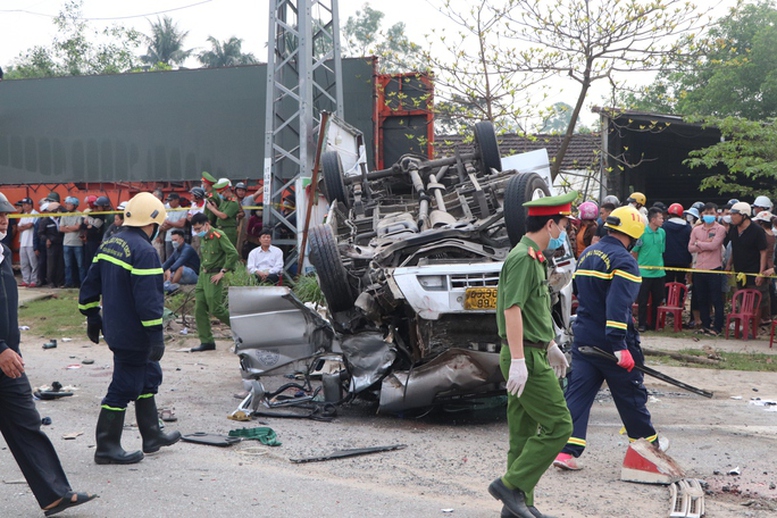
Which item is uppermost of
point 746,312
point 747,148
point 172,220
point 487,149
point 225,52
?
point 225,52

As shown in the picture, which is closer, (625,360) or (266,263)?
(625,360)

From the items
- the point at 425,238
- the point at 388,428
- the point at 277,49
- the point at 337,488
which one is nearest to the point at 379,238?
the point at 425,238

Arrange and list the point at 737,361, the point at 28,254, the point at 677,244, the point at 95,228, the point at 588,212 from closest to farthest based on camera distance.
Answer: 1. the point at 737,361
2. the point at 588,212
3. the point at 677,244
4. the point at 95,228
5. the point at 28,254

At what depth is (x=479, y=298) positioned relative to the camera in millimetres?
6480

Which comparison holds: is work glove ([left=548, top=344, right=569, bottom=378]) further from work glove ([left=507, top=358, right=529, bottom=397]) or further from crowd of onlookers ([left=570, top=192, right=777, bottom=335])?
crowd of onlookers ([left=570, top=192, right=777, bottom=335])

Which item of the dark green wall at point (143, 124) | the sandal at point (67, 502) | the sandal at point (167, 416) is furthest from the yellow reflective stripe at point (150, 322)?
the dark green wall at point (143, 124)

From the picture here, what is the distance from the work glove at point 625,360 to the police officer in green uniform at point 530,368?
0.92 metres

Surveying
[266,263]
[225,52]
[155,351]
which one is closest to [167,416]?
[155,351]

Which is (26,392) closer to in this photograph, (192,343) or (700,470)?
(700,470)

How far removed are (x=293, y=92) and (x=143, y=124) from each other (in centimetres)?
428

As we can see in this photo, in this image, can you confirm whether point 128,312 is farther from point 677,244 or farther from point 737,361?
point 677,244

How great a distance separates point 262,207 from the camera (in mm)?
14180

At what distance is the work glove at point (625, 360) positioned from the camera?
538 cm

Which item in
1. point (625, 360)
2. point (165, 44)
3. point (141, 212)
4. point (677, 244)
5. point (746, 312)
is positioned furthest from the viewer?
point (165, 44)
